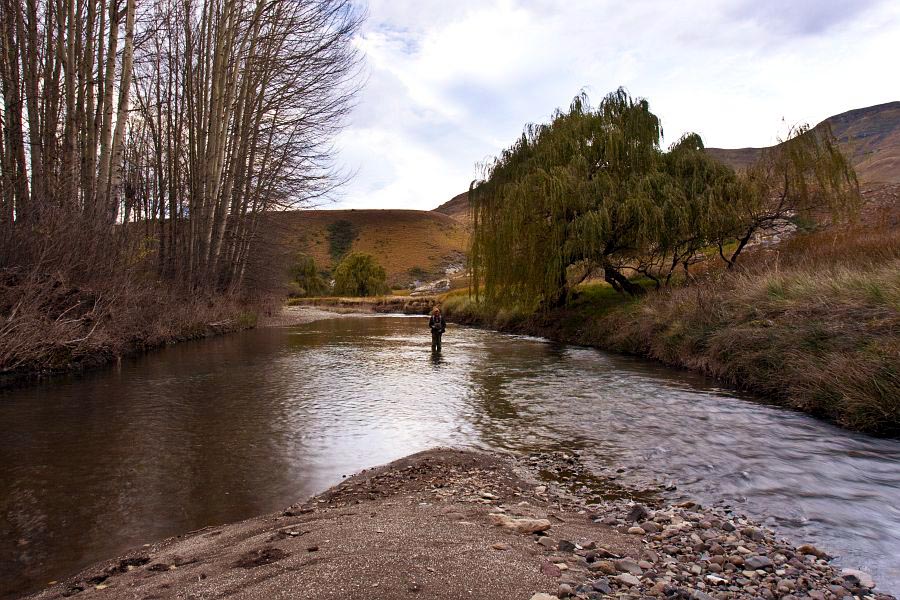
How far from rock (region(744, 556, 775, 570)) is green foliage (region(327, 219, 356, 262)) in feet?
372

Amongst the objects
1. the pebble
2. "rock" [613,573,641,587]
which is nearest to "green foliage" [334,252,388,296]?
the pebble

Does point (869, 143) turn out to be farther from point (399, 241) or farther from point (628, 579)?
point (399, 241)

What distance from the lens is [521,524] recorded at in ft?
12.1

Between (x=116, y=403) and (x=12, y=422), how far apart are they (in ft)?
4.97

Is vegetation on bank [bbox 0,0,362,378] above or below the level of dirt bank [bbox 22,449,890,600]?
above

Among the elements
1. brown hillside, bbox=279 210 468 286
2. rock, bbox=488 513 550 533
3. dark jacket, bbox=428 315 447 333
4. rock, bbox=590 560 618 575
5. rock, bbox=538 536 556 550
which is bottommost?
rock, bbox=488 513 550 533

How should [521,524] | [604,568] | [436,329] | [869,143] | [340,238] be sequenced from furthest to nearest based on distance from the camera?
[340,238], [869,143], [436,329], [521,524], [604,568]

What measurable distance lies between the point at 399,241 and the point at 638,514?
120 meters

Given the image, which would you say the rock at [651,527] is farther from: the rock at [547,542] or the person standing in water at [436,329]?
the person standing in water at [436,329]

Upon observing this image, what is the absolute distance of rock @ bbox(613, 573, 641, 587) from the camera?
9.36ft

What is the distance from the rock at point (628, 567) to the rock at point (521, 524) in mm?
603

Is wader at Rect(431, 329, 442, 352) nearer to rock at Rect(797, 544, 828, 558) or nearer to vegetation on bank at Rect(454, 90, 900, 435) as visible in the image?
vegetation on bank at Rect(454, 90, 900, 435)

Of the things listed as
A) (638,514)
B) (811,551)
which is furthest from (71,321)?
(811,551)

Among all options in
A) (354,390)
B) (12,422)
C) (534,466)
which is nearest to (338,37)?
(354,390)
